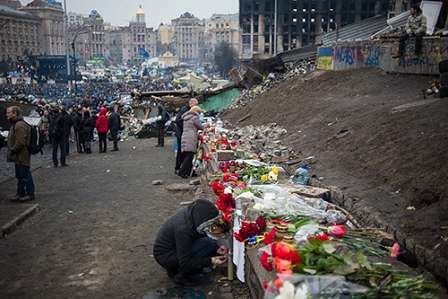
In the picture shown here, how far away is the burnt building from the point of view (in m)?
78.4

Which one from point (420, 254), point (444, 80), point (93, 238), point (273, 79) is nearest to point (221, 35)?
point (273, 79)

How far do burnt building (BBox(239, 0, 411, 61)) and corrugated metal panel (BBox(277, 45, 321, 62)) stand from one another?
5331cm

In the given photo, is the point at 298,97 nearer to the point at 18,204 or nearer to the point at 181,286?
the point at 18,204

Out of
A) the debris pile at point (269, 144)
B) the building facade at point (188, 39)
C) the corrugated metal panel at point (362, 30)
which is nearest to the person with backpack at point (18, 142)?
the debris pile at point (269, 144)

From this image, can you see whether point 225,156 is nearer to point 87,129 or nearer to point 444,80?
point 444,80

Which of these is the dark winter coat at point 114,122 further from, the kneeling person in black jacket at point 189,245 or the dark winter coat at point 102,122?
the kneeling person in black jacket at point 189,245

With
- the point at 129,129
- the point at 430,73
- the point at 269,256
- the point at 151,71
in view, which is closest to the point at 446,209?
the point at 269,256

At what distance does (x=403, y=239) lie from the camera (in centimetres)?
480

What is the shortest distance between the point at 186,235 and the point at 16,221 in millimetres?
3790

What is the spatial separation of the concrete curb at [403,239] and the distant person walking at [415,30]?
7950 millimetres

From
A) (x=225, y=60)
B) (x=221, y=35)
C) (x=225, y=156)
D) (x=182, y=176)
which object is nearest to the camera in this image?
(x=225, y=156)

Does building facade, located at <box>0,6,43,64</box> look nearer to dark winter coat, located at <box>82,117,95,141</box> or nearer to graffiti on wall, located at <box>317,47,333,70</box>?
dark winter coat, located at <box>82,117,95,141</box>

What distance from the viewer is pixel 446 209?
5027mm

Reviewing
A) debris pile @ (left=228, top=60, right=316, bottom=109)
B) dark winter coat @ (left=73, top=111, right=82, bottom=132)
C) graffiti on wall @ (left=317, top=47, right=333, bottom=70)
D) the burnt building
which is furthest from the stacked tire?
the burnt building
